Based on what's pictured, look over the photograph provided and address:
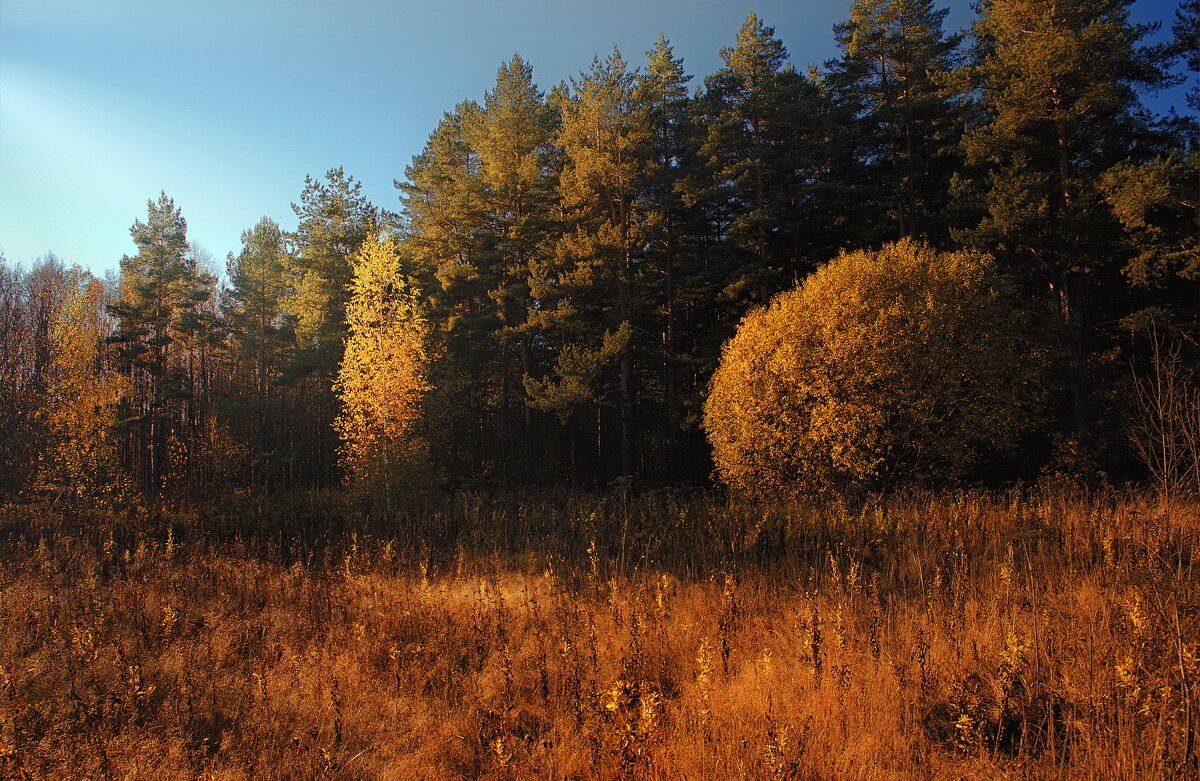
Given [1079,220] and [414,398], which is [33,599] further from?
[1079,220]

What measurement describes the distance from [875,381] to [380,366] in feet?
45.8

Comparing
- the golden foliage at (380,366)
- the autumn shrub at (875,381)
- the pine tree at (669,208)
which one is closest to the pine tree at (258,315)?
the golden foliage at (380,366)

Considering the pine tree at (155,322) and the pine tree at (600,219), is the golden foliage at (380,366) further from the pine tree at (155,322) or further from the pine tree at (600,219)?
the pine tree at (155,322)

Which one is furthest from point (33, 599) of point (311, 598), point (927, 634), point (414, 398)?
point (414, 398)

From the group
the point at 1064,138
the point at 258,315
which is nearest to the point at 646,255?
the point at 1064,138

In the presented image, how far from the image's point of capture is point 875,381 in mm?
13930

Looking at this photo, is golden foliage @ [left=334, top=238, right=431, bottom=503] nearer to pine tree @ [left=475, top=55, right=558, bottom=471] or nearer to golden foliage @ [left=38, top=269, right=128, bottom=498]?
pine tree @ [left=475, top=55, right=558, bottom=471]

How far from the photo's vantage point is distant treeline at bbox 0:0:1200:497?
17016 millimetres

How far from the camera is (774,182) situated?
23.5 m

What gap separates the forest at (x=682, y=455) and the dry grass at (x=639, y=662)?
0.16 feet

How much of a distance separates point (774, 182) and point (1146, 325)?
43.4 feet

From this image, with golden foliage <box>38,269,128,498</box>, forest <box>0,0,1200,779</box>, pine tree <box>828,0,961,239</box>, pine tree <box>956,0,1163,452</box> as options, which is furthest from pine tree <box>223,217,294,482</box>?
pine tree <box>956,0,1163,452</box>

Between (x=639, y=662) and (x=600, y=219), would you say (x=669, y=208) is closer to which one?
(x=600, y=219)

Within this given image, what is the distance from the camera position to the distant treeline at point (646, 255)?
17016 millimetres
